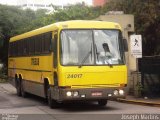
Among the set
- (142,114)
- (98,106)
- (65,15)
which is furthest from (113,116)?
(65,15)

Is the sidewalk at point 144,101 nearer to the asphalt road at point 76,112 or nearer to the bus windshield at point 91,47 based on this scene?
the asphalt road at point 76,112

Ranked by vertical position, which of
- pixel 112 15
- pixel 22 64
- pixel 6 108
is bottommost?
pixel 6 108

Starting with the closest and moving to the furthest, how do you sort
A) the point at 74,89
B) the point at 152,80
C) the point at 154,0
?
1. the point at 74,89
2. the point at 152,80
3. the point at 154,0

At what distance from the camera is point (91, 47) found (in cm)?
1702

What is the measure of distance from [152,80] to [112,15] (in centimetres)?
408

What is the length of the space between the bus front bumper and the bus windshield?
36.7 inches

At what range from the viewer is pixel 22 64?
24125 millimetres

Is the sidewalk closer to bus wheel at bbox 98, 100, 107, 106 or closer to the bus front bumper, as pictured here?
bus wheel at bbox 98, 100, 107, 106

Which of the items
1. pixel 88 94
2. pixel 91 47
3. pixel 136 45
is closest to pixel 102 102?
pixel 88 94

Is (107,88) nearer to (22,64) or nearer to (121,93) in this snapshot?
(121,93)

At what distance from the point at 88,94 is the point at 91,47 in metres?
1.65

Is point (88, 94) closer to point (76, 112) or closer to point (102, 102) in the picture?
point (76, 112)

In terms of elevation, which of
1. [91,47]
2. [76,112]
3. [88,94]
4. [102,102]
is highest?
[91,47]

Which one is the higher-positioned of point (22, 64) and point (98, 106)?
point (22, 64)
